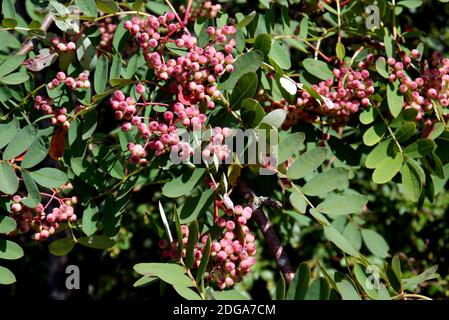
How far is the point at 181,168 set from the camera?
1526 millimetres

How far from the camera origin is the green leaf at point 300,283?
1.01m

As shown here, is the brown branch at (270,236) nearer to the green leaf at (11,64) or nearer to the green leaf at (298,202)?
the green leaf at (298,202)

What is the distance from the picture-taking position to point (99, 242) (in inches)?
Answer: 54.0

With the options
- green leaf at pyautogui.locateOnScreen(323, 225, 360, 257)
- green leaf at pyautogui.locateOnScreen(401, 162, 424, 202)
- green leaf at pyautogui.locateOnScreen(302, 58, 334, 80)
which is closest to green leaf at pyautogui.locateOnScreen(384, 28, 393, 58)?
green leaf at pyautogui.locateOnScreen(302, 58, 334, 80)

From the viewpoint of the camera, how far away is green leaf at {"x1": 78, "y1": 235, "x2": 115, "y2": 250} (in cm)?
137

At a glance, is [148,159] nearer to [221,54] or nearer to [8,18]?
[221,54]

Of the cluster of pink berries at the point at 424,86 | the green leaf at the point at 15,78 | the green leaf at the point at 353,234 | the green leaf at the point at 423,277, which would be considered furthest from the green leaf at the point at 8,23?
the green leaf at the point at 353,234

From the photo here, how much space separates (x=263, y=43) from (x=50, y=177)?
0.54m

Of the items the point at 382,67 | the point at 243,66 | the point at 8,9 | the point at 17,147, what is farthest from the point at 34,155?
the point at 382,67

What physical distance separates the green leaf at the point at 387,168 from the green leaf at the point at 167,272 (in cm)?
53

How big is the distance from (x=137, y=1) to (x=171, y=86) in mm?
209

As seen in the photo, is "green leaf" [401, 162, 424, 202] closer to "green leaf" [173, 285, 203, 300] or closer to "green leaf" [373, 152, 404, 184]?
"green leaf" [373, 152, 404, 184]

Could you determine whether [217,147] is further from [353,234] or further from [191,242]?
[353,234]
